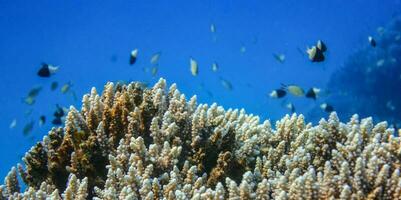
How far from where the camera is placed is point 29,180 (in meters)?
4.27

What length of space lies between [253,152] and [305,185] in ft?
3.92

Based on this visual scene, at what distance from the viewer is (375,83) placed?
90.4ft

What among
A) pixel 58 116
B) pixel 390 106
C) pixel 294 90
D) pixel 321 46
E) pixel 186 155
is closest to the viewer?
pixel 186 155

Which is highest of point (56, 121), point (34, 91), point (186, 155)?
point (34, 91)

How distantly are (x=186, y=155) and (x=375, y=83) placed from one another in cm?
2613

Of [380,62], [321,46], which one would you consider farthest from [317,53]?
[380,62]

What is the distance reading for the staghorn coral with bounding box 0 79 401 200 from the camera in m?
2.99

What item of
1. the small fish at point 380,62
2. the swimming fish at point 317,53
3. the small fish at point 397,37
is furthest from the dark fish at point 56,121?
the small fish at point 397,37

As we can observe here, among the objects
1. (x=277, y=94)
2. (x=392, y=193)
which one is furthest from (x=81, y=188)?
(x=277, y=94)

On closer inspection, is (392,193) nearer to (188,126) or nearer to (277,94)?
(188,126)

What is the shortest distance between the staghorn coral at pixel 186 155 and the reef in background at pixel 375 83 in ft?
68.0

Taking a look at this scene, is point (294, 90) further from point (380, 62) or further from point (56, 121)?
point (380, 62)

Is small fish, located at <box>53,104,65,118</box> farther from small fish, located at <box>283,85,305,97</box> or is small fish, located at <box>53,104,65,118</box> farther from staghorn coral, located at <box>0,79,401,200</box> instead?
staghorn coral, located at <box>0,79,401,200</box>

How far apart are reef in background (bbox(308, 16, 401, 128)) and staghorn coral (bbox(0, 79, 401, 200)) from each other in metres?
20.7
